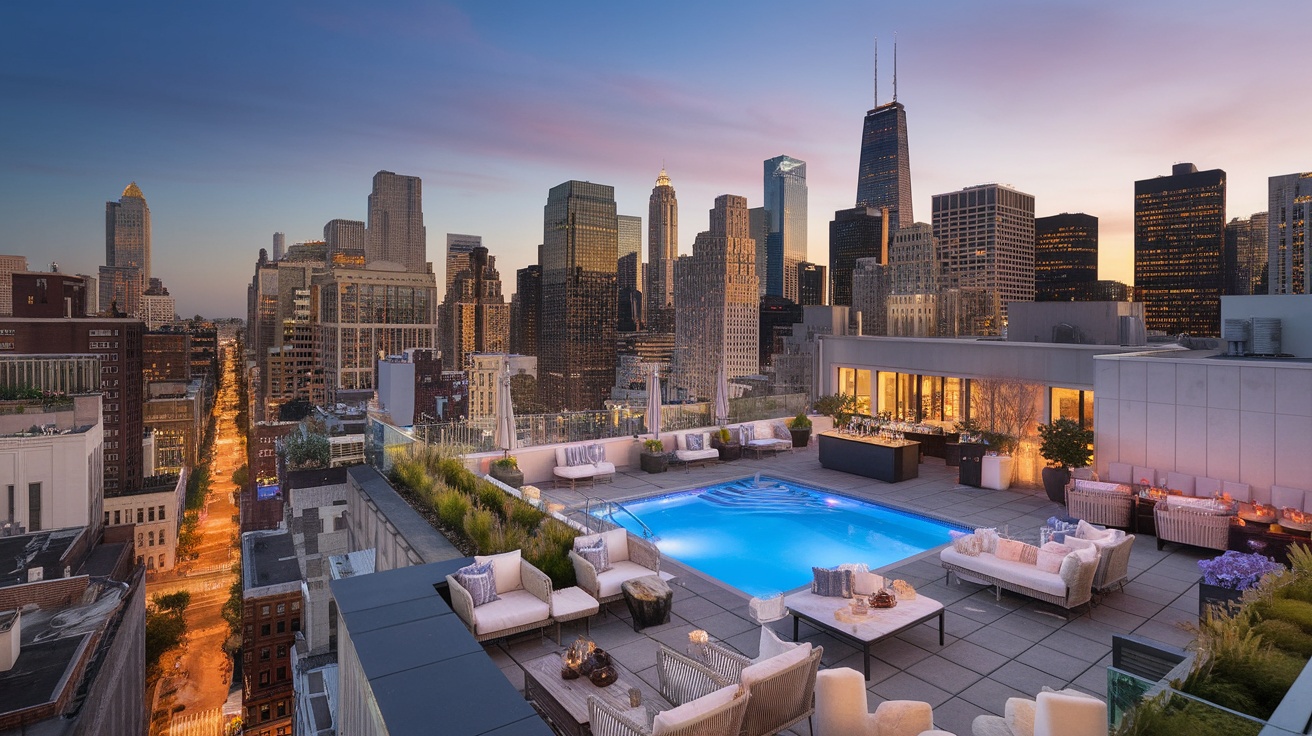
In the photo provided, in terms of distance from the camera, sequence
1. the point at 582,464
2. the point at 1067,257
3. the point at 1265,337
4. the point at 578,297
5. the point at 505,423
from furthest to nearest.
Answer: the point at 578,297 → the point at 1067,257 → the point at 1265,337 → the point at 582,464 → the point at 505,423

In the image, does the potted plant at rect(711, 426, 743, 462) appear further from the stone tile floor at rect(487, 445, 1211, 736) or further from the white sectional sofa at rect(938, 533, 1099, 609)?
the white sectional sofa at rect(938, 533, 1099, 609)

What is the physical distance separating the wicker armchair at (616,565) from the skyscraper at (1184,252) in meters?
134

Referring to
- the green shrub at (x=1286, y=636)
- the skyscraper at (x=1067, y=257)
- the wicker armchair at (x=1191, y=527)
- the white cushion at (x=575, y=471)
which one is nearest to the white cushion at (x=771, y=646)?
the green shrub at (x=1286, y=636)

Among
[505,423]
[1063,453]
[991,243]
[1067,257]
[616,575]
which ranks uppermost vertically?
[991,243]

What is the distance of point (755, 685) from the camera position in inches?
164

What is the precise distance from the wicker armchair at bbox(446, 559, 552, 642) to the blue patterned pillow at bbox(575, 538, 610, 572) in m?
0.63

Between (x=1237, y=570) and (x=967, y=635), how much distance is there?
2.55 meters

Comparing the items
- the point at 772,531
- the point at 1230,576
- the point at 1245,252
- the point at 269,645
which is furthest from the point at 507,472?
the point at 1245,252

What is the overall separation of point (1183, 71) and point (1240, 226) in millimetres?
125766

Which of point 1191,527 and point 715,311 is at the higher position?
point 715,311

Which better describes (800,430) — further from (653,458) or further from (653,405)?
(653,458)

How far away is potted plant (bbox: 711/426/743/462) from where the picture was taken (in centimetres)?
1602

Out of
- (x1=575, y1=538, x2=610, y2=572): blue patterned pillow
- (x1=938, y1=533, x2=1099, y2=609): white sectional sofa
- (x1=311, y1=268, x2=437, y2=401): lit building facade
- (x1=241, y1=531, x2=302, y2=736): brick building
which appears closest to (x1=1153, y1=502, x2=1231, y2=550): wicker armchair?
(x1=938, y1=533, x2=1099, y2=609): white sectional sofa

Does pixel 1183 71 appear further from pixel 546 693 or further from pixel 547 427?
pixel 546 693
